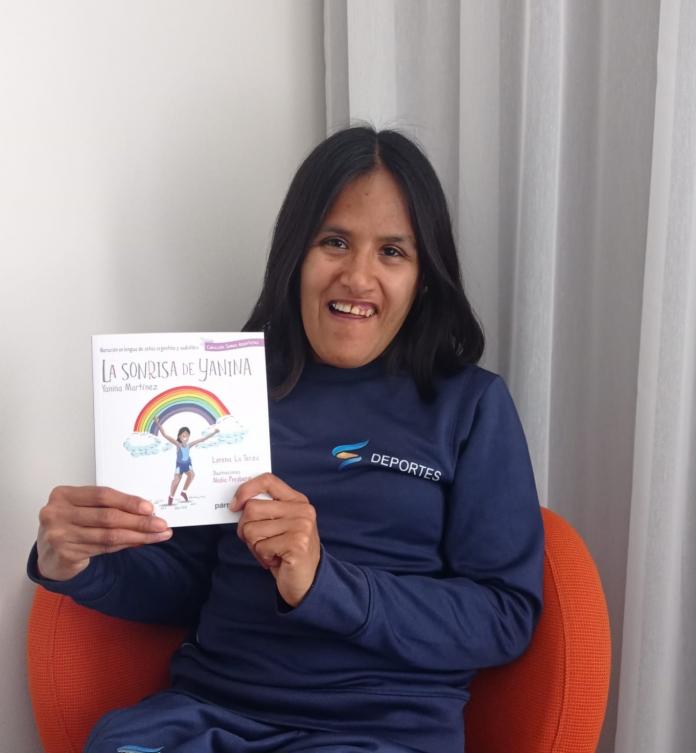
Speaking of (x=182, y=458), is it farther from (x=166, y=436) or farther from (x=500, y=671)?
(x=500, y=671)

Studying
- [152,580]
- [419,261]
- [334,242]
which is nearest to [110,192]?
[334,242]

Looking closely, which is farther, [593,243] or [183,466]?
[593,243]

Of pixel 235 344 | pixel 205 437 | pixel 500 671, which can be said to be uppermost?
pixel 235 344

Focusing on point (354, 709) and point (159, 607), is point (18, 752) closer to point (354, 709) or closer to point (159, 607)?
point (159, 607)

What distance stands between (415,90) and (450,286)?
48 centimetres

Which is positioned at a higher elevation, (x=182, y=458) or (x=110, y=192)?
(x=110, y=192)

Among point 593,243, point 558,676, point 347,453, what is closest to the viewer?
point 558,676

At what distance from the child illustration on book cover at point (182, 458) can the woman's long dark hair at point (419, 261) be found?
0.29 m

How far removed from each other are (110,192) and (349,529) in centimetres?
69

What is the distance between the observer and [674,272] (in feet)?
4.36

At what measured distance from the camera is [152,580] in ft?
4.63

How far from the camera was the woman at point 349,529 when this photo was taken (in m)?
1.20

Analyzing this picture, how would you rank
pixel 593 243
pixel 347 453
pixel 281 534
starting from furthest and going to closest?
pixel 593 243
pixel 347 453
pixel 281 534

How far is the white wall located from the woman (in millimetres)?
233
